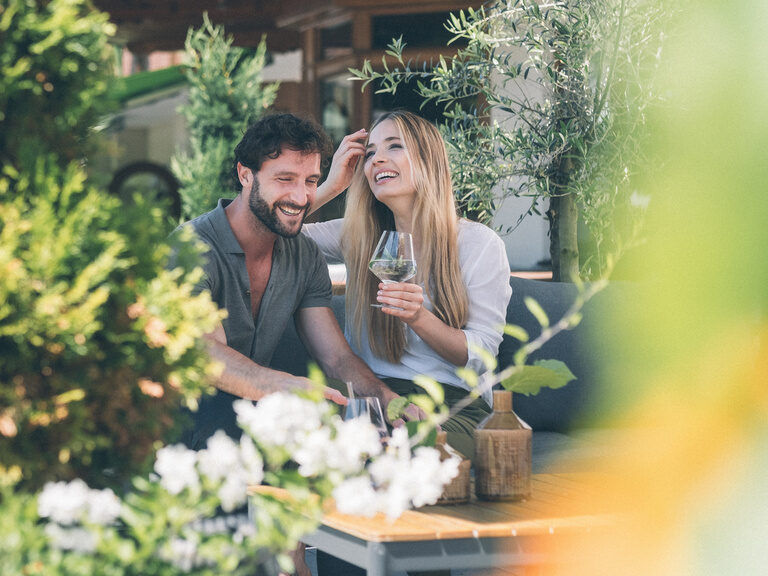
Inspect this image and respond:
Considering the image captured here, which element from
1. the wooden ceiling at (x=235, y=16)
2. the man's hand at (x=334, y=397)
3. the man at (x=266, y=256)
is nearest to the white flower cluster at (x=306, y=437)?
the man's hand at (x=334, y=397)

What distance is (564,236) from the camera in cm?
456

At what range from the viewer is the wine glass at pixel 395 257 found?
2.80 m

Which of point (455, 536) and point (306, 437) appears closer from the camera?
point (306, 437)

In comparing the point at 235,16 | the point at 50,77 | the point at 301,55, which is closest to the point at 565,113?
the point at 50,77

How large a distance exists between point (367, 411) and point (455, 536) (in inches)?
13.3

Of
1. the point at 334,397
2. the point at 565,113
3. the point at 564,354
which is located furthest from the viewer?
the point at 565,113

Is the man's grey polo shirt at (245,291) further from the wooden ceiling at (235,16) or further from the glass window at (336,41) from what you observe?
the wooden ceiling at (235,16)

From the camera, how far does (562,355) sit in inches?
153

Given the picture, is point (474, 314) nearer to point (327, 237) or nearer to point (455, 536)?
point (327, 237)

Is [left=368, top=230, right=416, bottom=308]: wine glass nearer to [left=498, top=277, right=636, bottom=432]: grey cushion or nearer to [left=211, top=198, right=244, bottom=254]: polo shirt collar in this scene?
[left=211, top=198, right=244, bottom=254]: polo shirt collar

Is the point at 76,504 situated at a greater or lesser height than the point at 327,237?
lesser

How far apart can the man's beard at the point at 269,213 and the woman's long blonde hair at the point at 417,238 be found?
0.38 m

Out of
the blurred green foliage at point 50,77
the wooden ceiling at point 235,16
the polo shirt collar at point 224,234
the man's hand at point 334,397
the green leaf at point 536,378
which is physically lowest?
the man's hand at point 334,397

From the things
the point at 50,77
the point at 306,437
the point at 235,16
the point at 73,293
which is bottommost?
the point at 306,437
